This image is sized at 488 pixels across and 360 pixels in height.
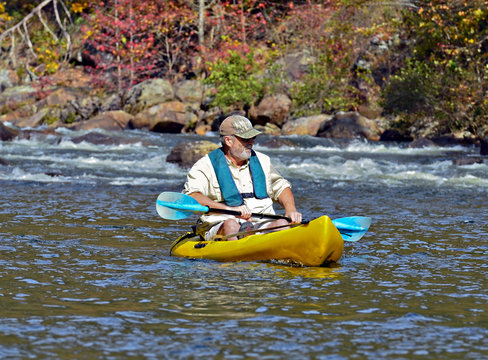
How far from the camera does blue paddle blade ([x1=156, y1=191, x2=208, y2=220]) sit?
601 centimetres

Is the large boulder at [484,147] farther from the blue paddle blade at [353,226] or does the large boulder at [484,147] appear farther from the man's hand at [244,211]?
the man's hand at [244,211]

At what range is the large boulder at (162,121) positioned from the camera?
2184 centimetres

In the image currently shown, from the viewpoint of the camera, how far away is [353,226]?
21.5 ft

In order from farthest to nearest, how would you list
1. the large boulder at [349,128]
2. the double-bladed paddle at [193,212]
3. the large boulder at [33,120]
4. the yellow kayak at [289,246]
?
the large boulder at [33,120], the large boulder at [349,128], the double-bladed paddle at [193,212], the yellow kayak at [289,246]

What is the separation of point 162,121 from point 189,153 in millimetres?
7329

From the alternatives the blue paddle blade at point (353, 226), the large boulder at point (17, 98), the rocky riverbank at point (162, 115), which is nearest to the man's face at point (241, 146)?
the blue paddle blade at point (353, 226)

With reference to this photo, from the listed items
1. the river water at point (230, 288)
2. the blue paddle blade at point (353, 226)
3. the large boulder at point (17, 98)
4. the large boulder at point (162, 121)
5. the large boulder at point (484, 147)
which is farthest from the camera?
the large boulder at point (17, 98)

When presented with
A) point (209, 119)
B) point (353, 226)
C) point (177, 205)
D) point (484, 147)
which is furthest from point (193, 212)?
point (209, 119)

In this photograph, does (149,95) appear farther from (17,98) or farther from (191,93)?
(17,98)

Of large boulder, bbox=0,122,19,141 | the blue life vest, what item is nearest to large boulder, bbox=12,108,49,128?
large boulder, bbox=0,122,19,141

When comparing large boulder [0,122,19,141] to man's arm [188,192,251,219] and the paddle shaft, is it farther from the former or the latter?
the paddle shaft

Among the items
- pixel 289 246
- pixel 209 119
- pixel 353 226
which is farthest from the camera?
pixel 209 119

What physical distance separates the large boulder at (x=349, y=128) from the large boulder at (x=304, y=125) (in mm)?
260

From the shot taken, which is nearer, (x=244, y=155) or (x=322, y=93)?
(x=244, y=155)
